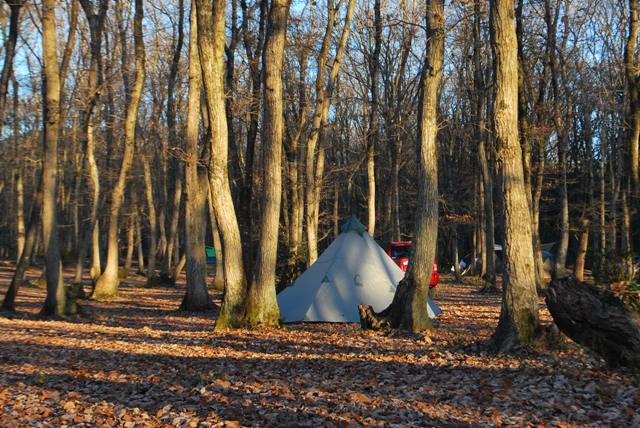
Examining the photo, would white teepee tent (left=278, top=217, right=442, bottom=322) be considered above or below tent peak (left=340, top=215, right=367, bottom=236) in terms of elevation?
below

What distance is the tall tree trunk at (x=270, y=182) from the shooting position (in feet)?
40.1

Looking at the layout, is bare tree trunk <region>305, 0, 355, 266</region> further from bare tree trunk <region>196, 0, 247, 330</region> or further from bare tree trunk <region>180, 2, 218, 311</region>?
bare tree trunk <region>196, 0, 247, 330</region>

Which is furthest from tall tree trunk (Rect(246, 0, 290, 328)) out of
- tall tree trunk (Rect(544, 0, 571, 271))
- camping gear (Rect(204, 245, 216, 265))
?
camping gear (Rect(204, 245, 216, 265))

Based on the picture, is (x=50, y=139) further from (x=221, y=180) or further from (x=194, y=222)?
(x=221, y=180)

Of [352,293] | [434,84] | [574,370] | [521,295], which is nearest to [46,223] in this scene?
[352,293]

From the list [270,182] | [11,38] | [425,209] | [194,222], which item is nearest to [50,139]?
[11,38]

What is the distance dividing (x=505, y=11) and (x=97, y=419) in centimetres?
727

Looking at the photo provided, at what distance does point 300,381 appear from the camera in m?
7.87

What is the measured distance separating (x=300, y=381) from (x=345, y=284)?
648 centimetres

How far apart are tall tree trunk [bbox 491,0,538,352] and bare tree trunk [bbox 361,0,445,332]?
2709 millimetres

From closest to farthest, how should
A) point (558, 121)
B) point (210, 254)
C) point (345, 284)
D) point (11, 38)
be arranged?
point (345, 284) < point (11, 38) < point (558, 121) < point (210, 254)

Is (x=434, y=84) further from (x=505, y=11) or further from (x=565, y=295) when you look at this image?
(x=565, y=295)

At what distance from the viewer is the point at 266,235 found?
40.5ft

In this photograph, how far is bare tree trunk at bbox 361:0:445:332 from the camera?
450 inches
